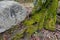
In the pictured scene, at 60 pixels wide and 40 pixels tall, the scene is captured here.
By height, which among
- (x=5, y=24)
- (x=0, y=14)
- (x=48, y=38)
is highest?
(x=0, y=14)

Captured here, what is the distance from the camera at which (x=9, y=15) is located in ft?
14.1

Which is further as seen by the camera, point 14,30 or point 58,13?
point 58,13

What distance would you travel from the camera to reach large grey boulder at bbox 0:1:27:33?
427 cm

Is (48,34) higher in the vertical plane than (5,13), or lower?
lower

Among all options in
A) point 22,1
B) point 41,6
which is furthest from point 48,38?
point 22,1

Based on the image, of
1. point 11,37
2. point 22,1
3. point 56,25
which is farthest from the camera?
point 22,1

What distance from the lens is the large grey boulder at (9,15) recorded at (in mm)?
4270

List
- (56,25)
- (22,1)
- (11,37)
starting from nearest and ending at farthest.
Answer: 1. (11,37)
2. (56,25)
3. (22,1)

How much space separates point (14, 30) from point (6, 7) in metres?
0.67

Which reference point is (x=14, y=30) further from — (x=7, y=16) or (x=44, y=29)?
(x=44, y=29)

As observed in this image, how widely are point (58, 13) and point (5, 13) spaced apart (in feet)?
5.42

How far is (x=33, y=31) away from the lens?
426cm

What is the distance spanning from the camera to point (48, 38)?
14.0 ft

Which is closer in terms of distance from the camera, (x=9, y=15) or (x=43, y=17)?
(x=9, y=15)
